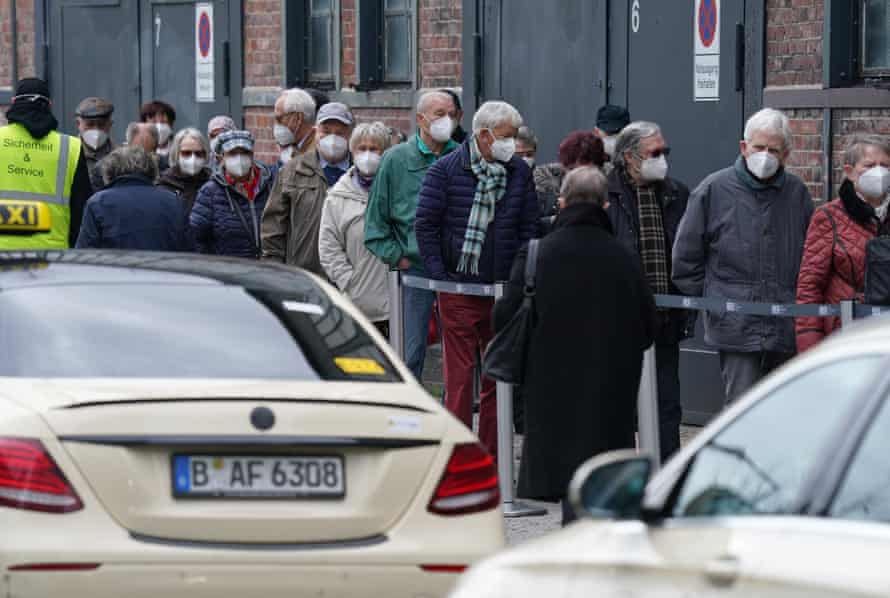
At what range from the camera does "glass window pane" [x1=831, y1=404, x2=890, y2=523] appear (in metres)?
3.90

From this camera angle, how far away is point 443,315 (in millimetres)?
11031

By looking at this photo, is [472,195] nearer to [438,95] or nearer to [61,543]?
[438,95]

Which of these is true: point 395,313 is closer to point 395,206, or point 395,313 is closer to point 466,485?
point 395,206

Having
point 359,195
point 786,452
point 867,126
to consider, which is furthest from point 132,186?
point 786,452

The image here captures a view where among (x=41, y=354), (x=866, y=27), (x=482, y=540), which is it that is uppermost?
(x=866, y=27)

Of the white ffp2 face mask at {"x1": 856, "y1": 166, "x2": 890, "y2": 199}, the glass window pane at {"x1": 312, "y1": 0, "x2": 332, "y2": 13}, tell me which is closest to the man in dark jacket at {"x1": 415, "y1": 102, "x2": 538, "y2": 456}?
the white ffp2 face mask at {"x1": 856, "y1": 166, "x2": 890, "y2": 199}

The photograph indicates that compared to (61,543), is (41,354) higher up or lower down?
higher up

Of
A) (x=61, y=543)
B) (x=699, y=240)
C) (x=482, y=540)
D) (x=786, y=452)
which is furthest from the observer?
(x=699, y=240)

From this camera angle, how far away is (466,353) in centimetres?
1099

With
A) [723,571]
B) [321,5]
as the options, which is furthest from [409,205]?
[723,571]

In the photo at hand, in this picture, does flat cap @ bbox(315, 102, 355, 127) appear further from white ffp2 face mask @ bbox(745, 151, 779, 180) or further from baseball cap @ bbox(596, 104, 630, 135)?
white ffp2 face mask @ bbox(745, 151, 779, 180)

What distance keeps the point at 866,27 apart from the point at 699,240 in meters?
2.86

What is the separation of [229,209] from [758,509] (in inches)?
342

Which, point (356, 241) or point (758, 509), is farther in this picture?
point (356, 241)
